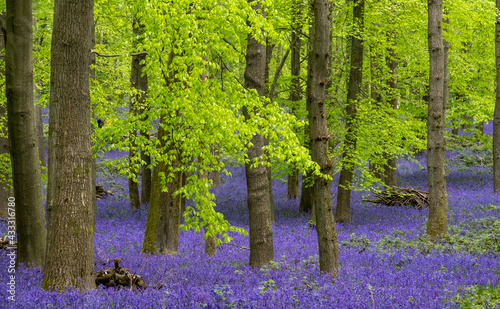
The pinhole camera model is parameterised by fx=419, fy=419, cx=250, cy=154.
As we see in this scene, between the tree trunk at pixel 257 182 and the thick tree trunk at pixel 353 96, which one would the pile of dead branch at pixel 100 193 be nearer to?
the thick tree trunk at pixel 353 96

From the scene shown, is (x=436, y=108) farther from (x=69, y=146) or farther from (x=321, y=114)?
(x=69, y=146)

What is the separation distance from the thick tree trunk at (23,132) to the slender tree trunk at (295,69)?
7796 mm

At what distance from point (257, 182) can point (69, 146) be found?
11.6 feet

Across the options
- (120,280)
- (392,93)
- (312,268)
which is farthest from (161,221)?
(392,93)

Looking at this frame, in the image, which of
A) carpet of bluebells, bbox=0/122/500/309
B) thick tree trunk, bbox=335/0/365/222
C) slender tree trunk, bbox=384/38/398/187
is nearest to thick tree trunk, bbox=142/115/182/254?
carpet of bluebells, bbox=0/122/500/309

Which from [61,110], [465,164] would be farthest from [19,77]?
[465,164]

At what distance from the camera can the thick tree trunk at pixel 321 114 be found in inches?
259

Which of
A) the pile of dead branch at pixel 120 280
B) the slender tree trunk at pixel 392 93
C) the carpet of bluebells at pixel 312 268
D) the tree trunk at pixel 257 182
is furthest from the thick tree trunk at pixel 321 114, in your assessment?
the slender tree trunk at pixel 392 93

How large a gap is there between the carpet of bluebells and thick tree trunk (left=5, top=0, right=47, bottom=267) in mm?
615

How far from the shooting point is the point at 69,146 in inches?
216

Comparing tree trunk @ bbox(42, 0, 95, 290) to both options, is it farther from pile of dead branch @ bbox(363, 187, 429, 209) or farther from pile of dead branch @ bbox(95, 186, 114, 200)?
pile of dead branch @ bbox(95, 186, 114, 200)

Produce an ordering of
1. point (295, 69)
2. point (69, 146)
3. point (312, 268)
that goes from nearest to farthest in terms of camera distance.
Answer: point (69, 146) → point (312, 268) → point (295, 69)

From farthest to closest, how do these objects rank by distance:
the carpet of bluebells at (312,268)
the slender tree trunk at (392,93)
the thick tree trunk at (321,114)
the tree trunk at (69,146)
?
1. the slender tree trunk at (392,93)
2. the thick tree trunk at (321,114)
3. the tree trunk at (69,146)
4. the carpet of bluebells at (312,268)

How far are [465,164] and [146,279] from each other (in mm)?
25805
